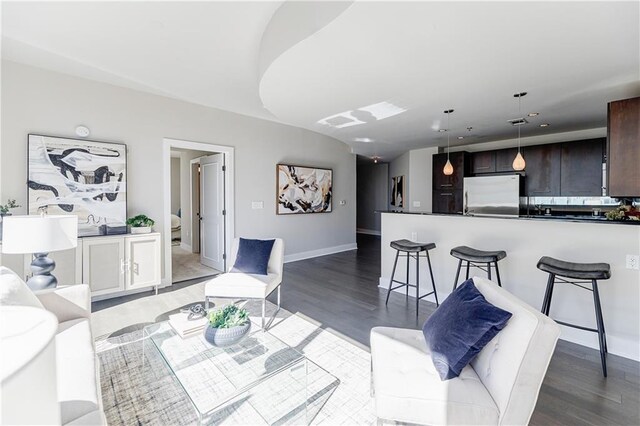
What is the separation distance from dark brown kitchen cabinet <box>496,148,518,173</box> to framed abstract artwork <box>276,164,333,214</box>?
136 inches

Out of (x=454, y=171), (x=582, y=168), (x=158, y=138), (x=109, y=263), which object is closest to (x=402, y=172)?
(x=454, y=171)

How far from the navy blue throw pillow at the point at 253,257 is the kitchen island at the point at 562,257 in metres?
1.79

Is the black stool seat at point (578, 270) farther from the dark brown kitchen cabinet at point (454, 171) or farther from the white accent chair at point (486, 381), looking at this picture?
the dark brown kitchen cabinet at point (454, 171)

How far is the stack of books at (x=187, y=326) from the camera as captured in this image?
2.09 metres

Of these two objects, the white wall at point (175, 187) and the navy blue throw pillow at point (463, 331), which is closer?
the navy blue throw pillow at point (463, 331)

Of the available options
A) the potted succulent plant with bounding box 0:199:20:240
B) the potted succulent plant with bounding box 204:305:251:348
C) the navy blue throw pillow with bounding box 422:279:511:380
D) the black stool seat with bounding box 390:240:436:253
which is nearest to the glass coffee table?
the potted succulent plant with bounding box 204:305:251:348

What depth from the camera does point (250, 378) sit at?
5.57ft

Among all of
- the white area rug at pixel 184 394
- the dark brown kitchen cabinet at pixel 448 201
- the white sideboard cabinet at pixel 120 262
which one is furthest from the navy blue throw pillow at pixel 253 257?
the dark brown kitchen cabinet at pixel 448 201

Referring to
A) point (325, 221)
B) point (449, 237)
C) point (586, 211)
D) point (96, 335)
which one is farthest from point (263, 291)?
point (586, 211)

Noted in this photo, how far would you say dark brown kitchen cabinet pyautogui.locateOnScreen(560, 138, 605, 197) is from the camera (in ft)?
16.1

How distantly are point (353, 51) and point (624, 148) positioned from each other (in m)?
3.04

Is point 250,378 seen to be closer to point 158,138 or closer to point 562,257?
point 562,257

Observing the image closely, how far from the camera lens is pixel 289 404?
1.86m

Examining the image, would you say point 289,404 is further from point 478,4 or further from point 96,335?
point 478,4
